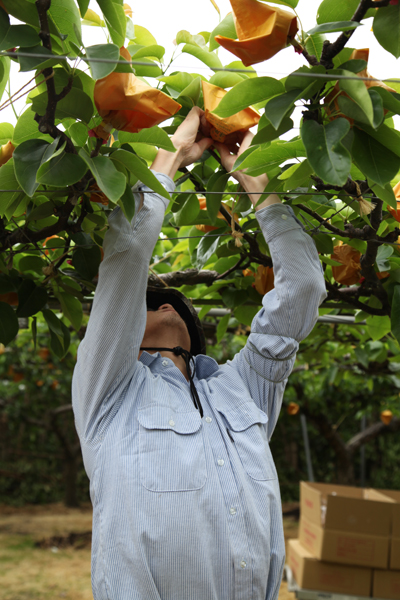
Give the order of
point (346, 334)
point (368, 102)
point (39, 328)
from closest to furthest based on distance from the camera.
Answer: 1. point (368, 102)
2. point (346, 334)
3. point (39, 328)

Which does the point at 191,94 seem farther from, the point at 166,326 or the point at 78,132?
the point at 166,326

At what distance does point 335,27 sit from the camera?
2.16ft

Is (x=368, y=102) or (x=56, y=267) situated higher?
(x=368, y=102)

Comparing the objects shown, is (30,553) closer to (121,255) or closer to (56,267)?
(56,267)

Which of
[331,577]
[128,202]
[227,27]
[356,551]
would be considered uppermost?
[227,27]

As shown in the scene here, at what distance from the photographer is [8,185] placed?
875 millimetres

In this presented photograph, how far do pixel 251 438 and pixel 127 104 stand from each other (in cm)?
65

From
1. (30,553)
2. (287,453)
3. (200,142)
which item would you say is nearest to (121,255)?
(200,142)

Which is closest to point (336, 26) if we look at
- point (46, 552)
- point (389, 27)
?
point (389, 27)

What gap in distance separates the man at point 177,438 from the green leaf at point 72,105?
200 mm

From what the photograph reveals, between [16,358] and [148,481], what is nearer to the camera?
[148,481]

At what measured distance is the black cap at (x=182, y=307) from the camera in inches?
54.0

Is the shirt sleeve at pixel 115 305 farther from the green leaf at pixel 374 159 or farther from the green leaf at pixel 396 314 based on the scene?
the green leaf at pixel 396 314

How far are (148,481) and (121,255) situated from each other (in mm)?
387
